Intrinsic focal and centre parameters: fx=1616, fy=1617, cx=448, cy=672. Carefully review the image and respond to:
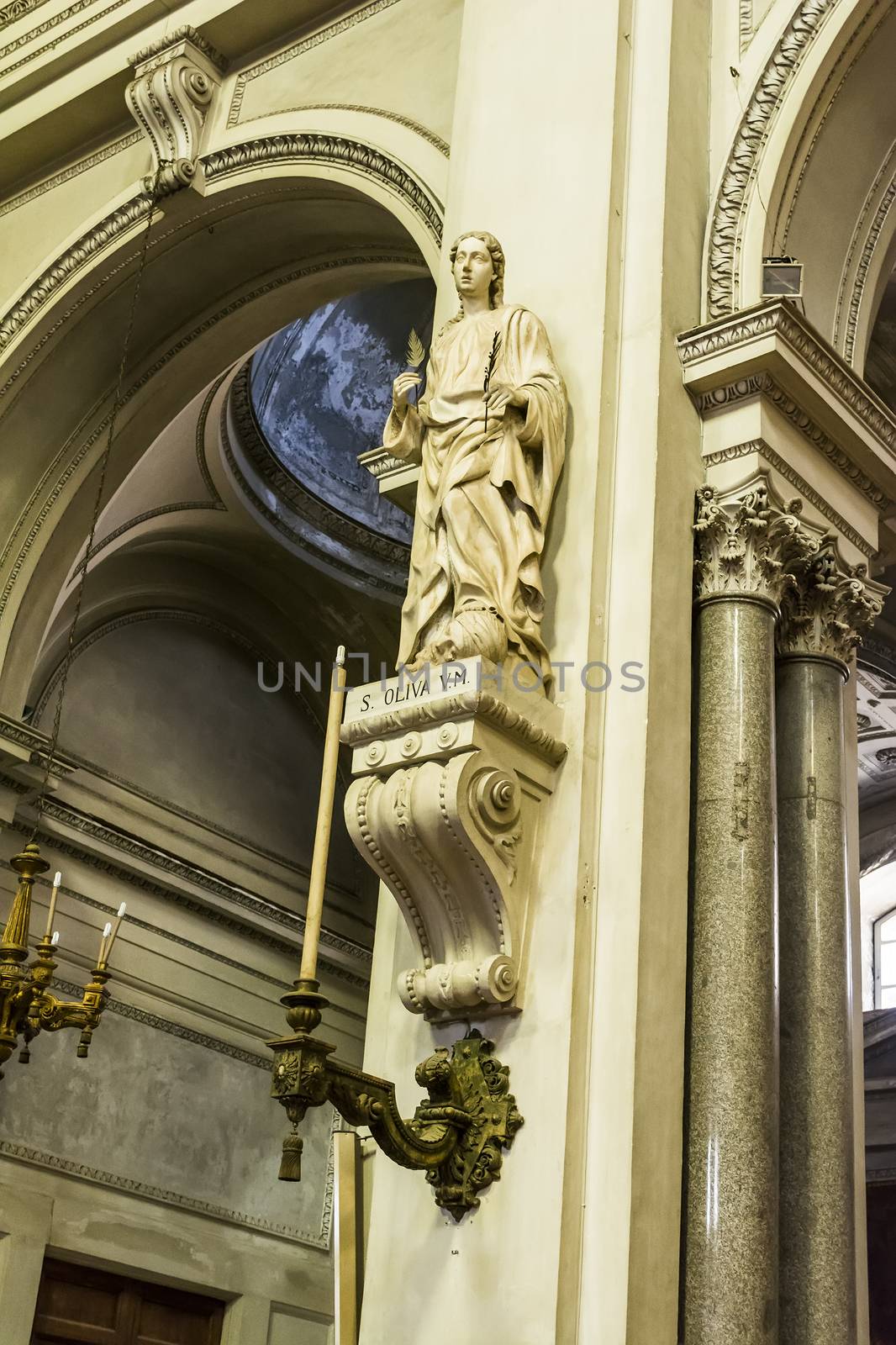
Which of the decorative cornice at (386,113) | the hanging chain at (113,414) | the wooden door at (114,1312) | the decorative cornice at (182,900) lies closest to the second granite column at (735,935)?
the decorative cornice at (386,113)

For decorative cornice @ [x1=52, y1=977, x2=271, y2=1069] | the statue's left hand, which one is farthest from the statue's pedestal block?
decorative cornice @ [x1=52, y1=977, x2=271, y2=1069]

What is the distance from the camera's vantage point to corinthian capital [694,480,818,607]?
13.5ft

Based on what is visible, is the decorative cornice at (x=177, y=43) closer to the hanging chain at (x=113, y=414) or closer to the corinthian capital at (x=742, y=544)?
the hanging chain at (x=113, y=414)

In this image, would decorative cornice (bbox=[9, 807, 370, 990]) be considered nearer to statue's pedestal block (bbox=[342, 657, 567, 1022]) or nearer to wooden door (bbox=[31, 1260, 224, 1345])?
wooden door (bbox=[31, 1260, 224, 1345])

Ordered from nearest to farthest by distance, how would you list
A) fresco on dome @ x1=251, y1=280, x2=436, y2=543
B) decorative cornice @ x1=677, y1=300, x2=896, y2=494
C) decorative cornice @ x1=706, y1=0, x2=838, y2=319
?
decorative cornice @ x1=677, y1=300, x2=896, y2=494
decorative cornice @ x1=706, y1=0, x2=838, y2=319
fresco on dome @ x1=251, y1=280, x2=436, y2=543

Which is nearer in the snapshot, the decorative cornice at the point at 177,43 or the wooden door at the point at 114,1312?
the decorative cornice at the point at 177,43

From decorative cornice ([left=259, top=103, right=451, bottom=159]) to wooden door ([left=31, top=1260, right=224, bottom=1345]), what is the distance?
17.6ft

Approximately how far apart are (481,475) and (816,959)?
144cm

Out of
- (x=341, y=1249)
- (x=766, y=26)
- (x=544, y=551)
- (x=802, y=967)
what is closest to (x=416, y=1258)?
(x=341, y=1249)

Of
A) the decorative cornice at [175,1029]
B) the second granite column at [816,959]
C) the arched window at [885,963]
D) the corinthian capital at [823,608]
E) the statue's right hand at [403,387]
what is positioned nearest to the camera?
the second granite column at [816,959]

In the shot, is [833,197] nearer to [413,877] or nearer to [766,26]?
[766,26]

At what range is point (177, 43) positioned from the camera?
6.69m

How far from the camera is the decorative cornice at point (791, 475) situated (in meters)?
4.20

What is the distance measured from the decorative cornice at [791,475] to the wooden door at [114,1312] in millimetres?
5429
